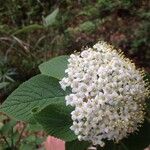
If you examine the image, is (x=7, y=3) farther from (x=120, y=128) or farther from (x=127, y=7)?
(x=120, y=128)

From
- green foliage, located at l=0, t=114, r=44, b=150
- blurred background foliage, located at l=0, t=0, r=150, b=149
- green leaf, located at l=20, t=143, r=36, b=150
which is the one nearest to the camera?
green foliage, located at l=0, t=114, r=44, b=150

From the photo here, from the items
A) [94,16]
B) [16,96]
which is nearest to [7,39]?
[94,16]

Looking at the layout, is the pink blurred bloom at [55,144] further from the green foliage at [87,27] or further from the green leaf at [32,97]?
the green foliage at [87,27]

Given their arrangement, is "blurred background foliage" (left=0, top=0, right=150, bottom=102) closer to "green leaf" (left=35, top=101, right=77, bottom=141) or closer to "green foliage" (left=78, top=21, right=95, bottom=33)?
"green foliage" (left=78, top=21, right=95, bottom=33)

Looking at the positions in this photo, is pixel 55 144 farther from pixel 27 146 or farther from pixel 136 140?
pixel 27 146

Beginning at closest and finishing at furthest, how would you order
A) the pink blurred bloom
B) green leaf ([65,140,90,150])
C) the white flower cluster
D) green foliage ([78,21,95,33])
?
the white flower cluster
green leaf ([65,140,90,150])
the pink blurred bloom
green foliage ([78,21,95,33])

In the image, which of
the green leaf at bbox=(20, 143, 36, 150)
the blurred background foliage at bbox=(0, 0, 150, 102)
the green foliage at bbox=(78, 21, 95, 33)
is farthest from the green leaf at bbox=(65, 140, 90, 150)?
the green foliage at bbox=(78, 21, 95, 33)

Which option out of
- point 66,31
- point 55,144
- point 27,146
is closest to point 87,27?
point 66,31
